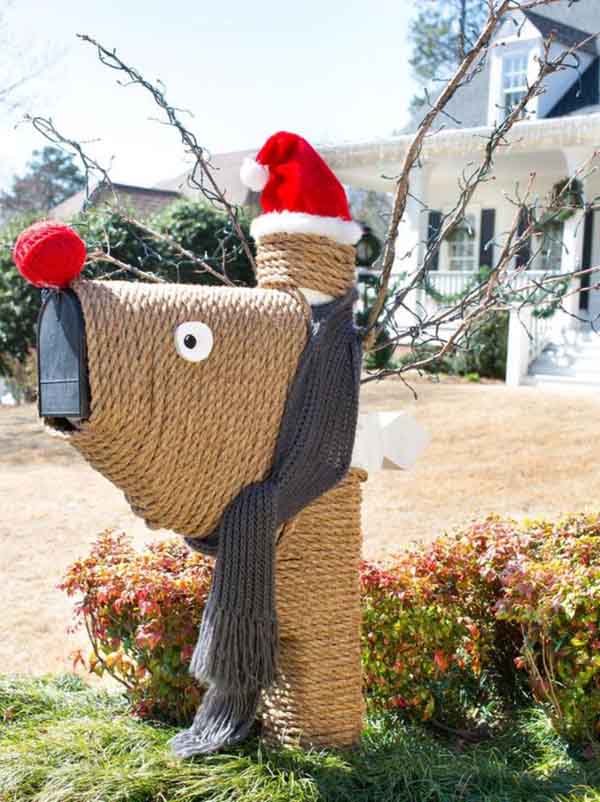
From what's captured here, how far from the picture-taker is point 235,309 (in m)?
2.06

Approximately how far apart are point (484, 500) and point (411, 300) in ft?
24.1

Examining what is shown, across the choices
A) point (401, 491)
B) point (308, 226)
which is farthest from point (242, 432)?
point (401, 491)

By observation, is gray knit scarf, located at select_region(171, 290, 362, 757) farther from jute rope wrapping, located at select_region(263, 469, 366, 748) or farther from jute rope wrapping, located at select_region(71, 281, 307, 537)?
jute rope wrapping, located at select_region(263, 469, 366, 748)

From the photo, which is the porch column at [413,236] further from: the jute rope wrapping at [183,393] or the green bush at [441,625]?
the jute rope wrapping at [183,393]

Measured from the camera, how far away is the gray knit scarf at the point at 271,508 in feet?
6.70

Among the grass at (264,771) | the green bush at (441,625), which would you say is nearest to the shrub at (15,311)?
the green bush at (441,625)

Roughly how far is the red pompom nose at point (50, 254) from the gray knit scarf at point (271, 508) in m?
0.61

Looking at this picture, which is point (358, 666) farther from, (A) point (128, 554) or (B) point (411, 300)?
(B) point (411, 300)

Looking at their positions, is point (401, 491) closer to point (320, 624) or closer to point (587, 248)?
point (320, 624)

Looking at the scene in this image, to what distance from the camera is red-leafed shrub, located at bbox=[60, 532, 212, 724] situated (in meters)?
2.81

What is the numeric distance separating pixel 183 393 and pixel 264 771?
1070 mm

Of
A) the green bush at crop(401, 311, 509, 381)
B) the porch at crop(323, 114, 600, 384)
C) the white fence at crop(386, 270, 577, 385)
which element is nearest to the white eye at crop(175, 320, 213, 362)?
the white fence at crop(386, 270, 577, 385)

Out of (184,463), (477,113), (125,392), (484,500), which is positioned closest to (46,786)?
(184,463)

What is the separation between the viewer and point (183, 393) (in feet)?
6.50
